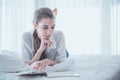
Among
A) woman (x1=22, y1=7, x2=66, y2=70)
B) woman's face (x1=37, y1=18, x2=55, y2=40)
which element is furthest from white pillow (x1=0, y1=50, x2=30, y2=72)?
woman's face (x1=37, y1=18, x2=55, y2=40)

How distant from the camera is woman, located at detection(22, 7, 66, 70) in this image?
1354 mm

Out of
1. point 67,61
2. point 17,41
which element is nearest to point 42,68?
point 67,61

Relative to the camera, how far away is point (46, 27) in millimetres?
1338

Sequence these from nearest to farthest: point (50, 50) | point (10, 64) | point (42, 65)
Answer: point (42, 65)
point (10, 64)
point (50, 50)

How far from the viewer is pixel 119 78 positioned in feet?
4.79

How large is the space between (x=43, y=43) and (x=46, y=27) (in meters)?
0.12

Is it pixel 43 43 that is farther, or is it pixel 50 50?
pixel 50 50

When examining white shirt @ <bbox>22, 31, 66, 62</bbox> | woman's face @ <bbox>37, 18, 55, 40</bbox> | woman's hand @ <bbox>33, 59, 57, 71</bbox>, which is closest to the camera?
woman's hand @ <bbox>33, 59, 57, 71</bbox>

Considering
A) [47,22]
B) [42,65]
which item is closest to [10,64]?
[42,65]

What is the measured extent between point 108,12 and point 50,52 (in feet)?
6.94

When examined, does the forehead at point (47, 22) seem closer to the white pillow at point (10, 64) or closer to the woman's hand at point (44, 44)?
the woman's hand at point (44, 44)

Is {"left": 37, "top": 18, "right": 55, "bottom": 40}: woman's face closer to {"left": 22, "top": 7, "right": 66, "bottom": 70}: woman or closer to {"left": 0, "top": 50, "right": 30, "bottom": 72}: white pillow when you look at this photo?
{"left": 22, "top": 7, "right": 66, "bottom": 70}: woman

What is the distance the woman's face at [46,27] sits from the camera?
133 cm

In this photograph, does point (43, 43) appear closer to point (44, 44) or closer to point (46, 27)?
point (44, 44)
